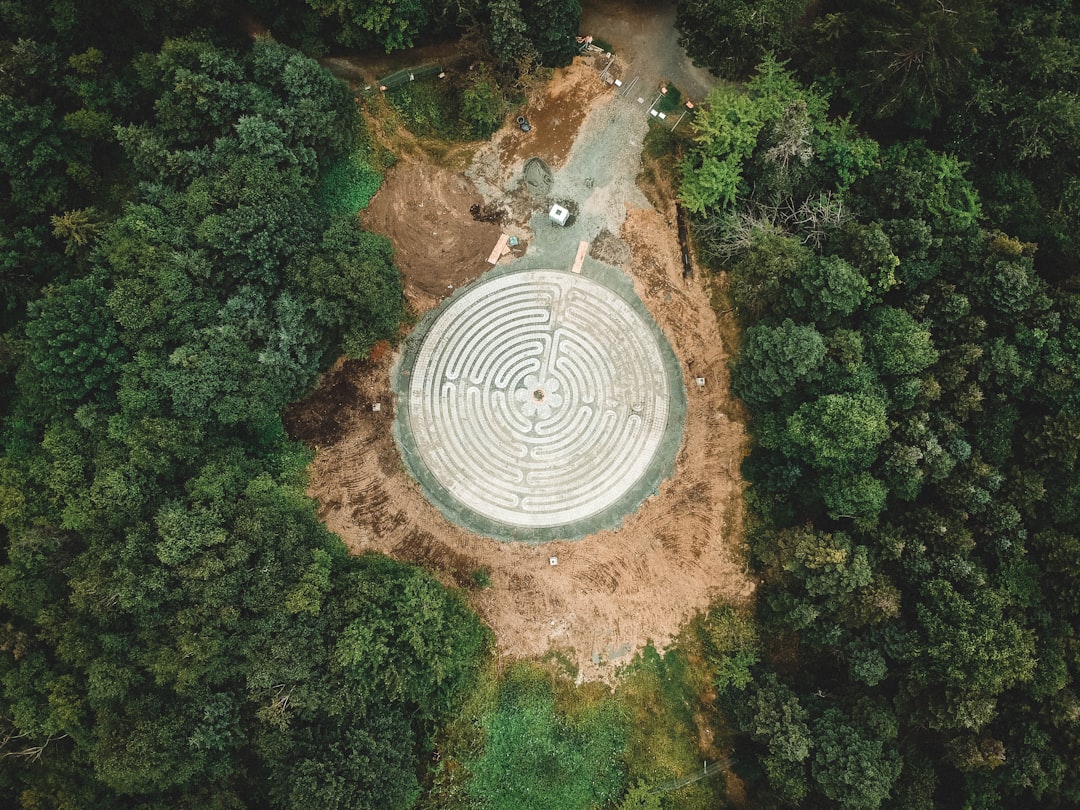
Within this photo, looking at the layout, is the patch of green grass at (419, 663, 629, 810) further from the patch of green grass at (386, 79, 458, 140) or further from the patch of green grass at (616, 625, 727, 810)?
the patch of green grass at (386, 79, 458, 140)

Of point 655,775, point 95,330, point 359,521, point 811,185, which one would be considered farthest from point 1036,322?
point 95,330

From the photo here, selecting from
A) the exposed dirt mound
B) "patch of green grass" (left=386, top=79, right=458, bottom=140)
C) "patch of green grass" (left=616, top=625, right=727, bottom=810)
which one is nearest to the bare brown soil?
"patch of green grass" (left=386, top=79, right=458, bottom=140)

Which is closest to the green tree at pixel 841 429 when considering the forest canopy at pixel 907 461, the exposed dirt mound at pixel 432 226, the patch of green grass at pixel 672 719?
the forest canopy at pixel 907 461

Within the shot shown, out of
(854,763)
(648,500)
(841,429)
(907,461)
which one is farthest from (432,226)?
(854,763)

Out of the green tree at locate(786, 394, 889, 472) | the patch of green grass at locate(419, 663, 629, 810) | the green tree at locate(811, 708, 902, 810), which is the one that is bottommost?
the patch of green grass at locate(419, 663, 629, 810)

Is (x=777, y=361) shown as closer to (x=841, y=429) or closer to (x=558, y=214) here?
(x=841, y=429)

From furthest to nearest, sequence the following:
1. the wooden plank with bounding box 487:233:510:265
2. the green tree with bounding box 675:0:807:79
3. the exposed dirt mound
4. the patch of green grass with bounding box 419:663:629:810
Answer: the wooden plank with bounding box 487:233:510:265 < the exposed dirt mound < the patch of green grass with bounding box 419:663:629:810 < the green tree with bounding box 675:0:807:79

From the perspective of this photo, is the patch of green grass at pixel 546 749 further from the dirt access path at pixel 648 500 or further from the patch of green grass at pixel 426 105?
the patch of green grass at pixel 426 105

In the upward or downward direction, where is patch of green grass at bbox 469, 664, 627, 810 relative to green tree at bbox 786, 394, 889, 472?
downward
